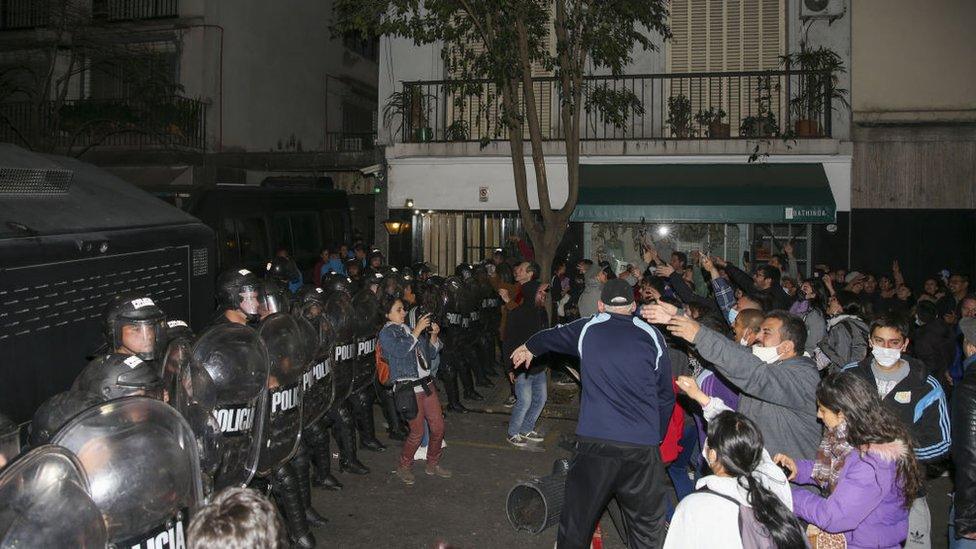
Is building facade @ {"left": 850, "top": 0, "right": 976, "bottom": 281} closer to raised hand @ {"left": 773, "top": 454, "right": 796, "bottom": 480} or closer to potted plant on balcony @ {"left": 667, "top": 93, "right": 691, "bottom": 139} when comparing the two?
potted plant on balcony @ {"left": 667, "top": 93, "right": 691, "bottom": 139}

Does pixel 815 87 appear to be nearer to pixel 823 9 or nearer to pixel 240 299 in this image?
pixel 823 9

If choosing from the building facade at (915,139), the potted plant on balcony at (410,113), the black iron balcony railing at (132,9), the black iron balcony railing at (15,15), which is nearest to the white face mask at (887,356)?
the building facade at (915,139)

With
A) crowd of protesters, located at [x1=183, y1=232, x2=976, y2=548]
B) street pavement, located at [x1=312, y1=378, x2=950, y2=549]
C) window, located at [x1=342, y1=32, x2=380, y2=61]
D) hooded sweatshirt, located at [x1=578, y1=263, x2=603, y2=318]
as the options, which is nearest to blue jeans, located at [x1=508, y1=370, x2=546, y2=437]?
street pavement, located at [x1=312, y1=378, x2=950, y2=549]

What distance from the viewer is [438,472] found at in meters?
8.02

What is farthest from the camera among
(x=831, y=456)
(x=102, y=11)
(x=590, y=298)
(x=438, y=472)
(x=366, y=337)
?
(x=102, y=11)

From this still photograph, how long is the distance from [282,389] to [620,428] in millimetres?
2178

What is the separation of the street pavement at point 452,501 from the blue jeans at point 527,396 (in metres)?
0.32

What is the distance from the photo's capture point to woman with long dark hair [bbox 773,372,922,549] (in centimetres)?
379

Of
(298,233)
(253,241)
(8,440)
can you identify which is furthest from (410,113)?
(8,440)

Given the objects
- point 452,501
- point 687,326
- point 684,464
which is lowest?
point 452,501

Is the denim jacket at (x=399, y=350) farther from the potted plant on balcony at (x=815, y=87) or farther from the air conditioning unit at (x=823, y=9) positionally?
the air conditioning unit at (x=823, y=9)

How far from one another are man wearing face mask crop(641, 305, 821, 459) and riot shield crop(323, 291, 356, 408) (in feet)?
10.8

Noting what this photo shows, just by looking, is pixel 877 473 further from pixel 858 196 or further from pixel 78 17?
pixel 78 17

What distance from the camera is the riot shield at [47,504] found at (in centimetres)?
235
